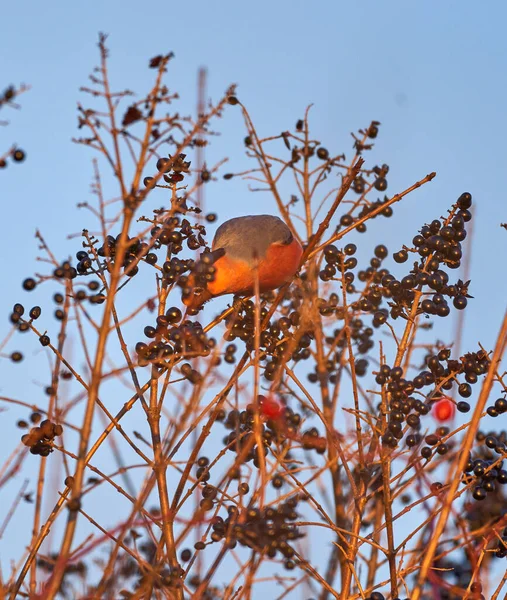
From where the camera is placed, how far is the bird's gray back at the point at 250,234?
3.95 m

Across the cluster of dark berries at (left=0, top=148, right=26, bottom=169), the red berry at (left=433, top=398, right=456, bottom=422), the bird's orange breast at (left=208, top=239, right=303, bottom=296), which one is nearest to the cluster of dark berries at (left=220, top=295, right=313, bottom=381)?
the bird's orange breast at (left=208, top=239, right=303, bottom=296)


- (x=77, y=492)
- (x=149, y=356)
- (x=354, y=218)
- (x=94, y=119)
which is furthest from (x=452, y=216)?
(x=77, y=492)

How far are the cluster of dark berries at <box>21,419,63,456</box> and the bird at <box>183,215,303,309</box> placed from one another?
632mm

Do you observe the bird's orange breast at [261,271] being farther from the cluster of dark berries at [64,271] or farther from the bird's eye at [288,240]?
the cluster of dark berries at [64,271]

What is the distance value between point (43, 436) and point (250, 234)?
1721 millimetres

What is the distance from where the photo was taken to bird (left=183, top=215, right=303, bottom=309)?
3492 mm

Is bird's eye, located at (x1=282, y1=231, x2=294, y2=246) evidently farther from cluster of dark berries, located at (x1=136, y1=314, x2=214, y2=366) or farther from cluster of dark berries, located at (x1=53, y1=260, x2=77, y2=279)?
cluster of dark berries, located at (x1=53, y1=260, x2=77, y2=279)

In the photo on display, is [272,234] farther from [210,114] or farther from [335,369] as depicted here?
[210,114]

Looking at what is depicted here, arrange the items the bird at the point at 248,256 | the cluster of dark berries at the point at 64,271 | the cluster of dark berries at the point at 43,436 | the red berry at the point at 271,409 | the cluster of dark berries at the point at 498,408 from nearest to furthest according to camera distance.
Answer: the red berry at the point at 271,409 → the cluster of dark berries at the point at 64,271 → the cluster of dark berries at the point at 43,436 → the cluster of dark berries at the point at 498,408 → the bird at the point at 248,256

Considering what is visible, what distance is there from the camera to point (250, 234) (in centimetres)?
410

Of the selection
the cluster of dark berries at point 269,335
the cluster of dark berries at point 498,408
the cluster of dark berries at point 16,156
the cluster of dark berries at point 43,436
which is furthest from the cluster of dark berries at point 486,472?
the cluster of dark berries at point 16,156

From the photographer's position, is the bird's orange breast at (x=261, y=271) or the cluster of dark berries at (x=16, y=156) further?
the bird's orange breast at (x=261, y=271)

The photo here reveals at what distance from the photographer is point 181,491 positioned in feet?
8.98

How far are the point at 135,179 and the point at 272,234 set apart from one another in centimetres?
208
